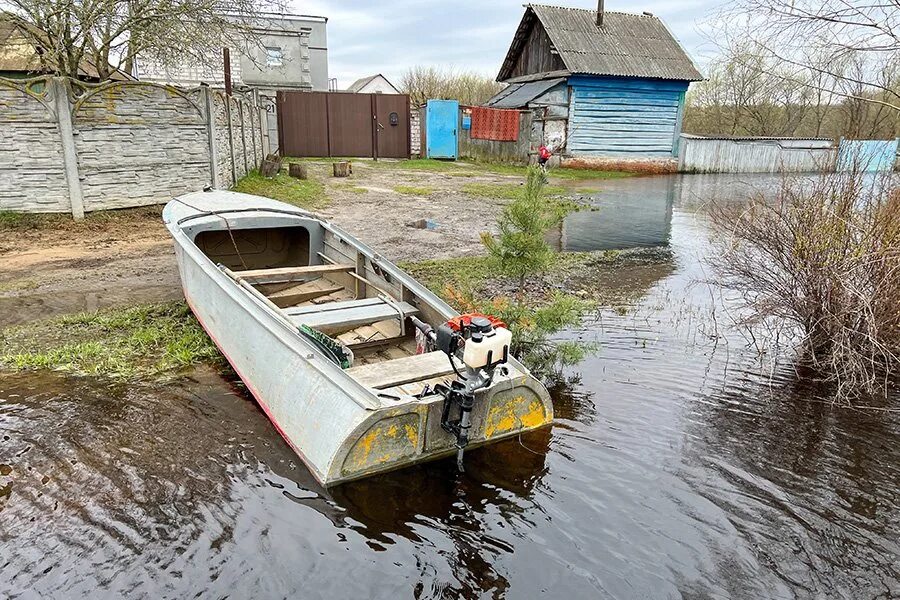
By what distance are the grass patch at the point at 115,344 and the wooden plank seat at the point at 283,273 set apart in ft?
2.33

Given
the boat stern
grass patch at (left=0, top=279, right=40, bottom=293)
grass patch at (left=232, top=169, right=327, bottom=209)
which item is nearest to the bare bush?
the boat stern

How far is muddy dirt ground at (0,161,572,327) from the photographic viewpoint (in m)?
6.86

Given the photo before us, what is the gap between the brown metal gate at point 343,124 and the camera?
21.6m

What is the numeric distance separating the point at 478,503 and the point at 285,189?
1116cm

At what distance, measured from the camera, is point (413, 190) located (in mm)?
15070

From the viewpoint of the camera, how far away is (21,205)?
9.23m

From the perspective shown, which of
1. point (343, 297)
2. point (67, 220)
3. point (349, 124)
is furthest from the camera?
point (349, 124)

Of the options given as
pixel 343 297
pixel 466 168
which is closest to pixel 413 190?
pixel 466 168

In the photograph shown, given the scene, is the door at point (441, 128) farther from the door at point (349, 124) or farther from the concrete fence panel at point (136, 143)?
the concrete fence panel at point (136, 143)

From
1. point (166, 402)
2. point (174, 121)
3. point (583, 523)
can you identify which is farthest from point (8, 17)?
point (583, 523)

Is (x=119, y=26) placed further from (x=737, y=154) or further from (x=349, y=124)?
(x=737, y=154)

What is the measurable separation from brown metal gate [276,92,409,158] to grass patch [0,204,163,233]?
12.4 m

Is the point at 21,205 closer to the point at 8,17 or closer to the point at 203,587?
the point at 8,17

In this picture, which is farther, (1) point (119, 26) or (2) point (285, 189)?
(2) point (285, 189)
